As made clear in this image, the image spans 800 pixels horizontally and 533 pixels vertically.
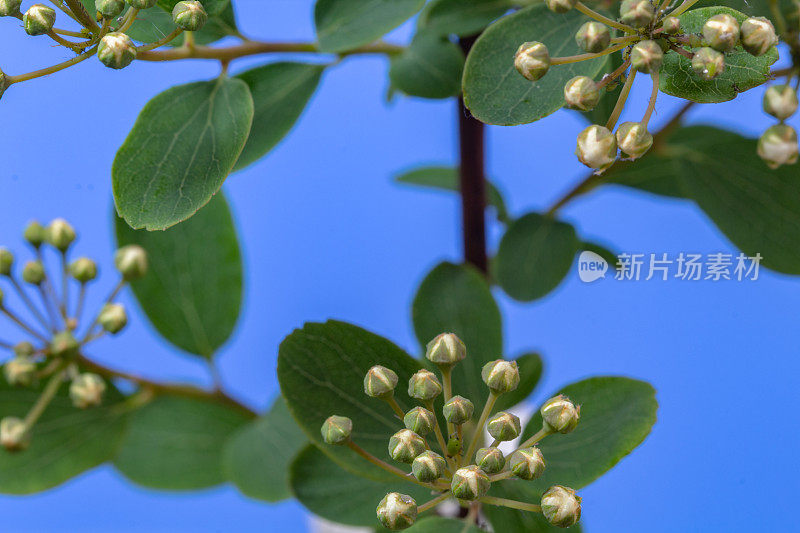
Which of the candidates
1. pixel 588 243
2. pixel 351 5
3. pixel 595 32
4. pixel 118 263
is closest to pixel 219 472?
pixel 118 263

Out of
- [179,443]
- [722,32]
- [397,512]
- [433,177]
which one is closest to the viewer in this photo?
[722,32]

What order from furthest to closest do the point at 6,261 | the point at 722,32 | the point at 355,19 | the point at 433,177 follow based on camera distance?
1. the point at 433,177
2. the point at 6,261
3. the point at 355,19
4. the point at 722,32

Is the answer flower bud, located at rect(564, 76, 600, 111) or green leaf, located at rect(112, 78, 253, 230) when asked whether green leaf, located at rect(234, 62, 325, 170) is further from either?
flower bud, located at rect(564, 76, 600, 111)

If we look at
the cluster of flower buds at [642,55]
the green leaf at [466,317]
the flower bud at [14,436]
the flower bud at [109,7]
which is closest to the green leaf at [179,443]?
the flower bud at [14,436]

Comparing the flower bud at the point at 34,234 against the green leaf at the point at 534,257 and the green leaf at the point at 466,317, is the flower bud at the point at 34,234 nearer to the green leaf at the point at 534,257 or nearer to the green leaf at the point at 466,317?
the green leaf at the point at 466,317

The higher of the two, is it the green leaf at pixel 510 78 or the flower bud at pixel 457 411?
the green leaf at pixel 510 78

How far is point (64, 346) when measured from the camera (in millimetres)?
889

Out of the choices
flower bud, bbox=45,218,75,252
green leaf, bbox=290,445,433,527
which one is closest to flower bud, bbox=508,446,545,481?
green leaf, bbox=290,445,433,527

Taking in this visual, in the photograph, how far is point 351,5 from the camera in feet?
2.72

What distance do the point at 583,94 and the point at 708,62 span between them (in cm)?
9

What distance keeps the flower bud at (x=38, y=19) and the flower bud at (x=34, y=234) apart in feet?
0.99

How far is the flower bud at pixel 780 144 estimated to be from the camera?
23.1 inches

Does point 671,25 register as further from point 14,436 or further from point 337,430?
point 14,436

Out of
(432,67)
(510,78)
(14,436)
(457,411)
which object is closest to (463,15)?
(432,67)
